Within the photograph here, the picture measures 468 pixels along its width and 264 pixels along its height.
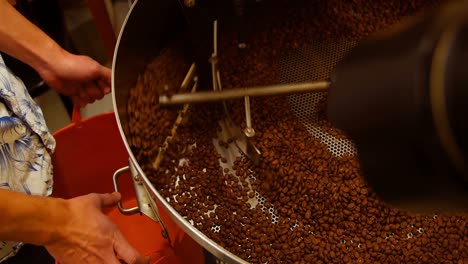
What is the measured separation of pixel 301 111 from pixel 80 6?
1180 mm

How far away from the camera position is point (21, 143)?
738 mm

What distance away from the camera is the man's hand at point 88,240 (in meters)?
0.64

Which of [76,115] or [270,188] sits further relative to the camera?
[76,115]

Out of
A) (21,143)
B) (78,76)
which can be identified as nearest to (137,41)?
(78,76)

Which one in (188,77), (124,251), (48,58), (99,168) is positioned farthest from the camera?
(99,168)

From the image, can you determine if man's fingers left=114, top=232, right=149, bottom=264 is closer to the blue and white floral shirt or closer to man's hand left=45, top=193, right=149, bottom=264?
man's hand left=45, top=193, right=149, bottom=264

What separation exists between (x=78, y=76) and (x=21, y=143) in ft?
0.57

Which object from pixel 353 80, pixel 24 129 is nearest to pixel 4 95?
pixel 24 129

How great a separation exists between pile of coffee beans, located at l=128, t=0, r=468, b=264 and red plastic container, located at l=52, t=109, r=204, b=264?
0.17 m

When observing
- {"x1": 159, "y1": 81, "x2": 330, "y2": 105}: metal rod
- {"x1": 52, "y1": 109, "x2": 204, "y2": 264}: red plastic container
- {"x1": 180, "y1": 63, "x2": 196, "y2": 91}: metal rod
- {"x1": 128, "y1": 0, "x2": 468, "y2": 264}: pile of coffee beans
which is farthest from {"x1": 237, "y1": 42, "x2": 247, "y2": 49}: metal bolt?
{"x1": 52, "y1": 109, "x2": 204, "y2": 264}: red plastic container

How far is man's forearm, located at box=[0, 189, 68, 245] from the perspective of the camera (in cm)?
56

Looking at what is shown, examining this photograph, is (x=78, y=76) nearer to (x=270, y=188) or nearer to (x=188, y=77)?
(x=188, y=77)

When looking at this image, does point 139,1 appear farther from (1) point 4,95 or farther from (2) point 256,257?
(2) point 256,257

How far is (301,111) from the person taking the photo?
36.4 inches
